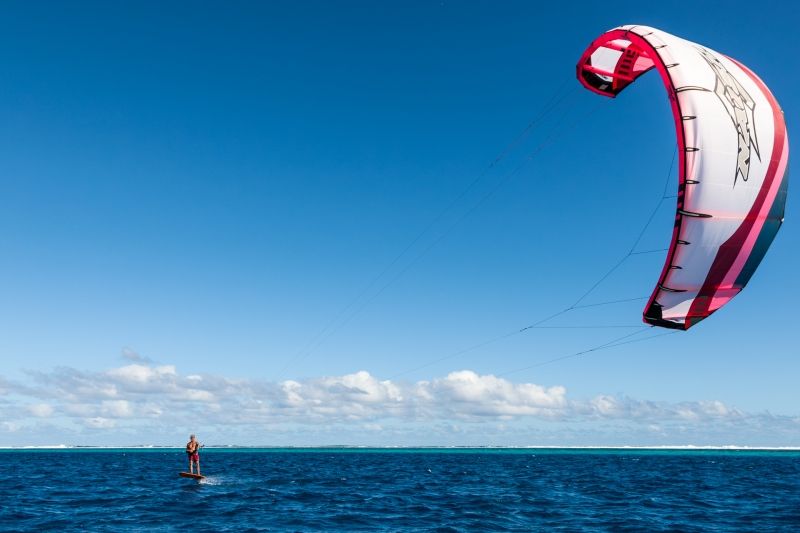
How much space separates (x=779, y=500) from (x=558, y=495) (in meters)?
11.1

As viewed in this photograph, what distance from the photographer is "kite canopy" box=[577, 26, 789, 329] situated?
12734mm

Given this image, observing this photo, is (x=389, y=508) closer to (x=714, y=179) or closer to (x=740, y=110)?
(x=714, y=179)

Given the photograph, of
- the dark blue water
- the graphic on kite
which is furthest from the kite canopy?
the dark blue water

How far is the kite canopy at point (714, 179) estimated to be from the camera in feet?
41.8

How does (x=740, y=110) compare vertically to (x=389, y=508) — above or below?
above

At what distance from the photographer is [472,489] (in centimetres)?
3347

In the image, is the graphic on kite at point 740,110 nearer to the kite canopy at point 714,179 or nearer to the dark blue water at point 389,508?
the kite canopy at point 714,179

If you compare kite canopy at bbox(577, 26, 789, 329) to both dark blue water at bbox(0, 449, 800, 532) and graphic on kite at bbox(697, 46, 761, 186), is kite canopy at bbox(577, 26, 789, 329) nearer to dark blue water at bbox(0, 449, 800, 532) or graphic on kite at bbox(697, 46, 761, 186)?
graphic on kite at bbox(697, 46, 761, 186)

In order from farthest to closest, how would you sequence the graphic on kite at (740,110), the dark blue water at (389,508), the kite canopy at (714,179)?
the dark blue water at (389,508) < the graphic on kite at (740,110) < the kite canopy at (714,179)

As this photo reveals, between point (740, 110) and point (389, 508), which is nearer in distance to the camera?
point (740, 110)

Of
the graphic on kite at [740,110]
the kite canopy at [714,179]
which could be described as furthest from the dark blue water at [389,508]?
the graphic on kite at [740,110]

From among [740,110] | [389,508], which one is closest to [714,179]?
[740,110]

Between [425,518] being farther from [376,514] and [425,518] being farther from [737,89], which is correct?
[737,89]

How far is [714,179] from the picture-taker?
12.8 meters
